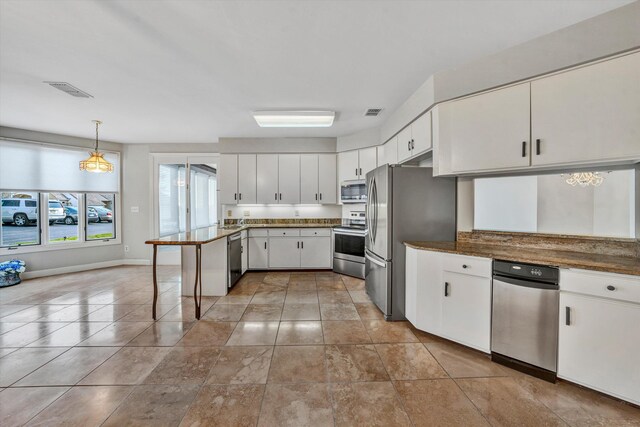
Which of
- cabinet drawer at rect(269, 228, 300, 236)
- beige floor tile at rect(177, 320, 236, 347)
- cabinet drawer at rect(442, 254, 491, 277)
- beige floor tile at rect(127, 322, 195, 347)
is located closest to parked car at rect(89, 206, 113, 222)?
cabinet drawer at rect(269, 228, 300, 236)

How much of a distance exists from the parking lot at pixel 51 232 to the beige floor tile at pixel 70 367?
12.2ft

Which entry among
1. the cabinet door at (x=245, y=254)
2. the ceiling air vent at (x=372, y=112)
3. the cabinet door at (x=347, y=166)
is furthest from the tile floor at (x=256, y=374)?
the ceiling air vent at (x=372, y=112)

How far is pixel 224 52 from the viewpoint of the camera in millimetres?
2350

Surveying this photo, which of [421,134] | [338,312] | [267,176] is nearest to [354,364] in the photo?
[338,312]

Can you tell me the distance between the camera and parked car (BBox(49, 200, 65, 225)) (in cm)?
480

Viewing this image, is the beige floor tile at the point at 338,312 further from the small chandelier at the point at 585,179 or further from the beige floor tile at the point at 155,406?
the small chandelier at the point at 585,179

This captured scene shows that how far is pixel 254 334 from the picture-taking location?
265cm

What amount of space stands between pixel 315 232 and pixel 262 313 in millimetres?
2153

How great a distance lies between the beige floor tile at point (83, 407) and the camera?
1593 mm

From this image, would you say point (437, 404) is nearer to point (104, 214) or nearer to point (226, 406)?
point (226, 406)

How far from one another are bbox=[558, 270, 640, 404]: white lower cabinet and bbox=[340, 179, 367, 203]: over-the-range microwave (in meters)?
3.11

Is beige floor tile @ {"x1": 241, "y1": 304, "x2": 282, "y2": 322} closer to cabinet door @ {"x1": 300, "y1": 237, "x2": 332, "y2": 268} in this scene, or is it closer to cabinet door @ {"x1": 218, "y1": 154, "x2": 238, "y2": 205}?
cabinet door @ {"x1": 300, "y1": 237, "x2": 332, "y2": 268}

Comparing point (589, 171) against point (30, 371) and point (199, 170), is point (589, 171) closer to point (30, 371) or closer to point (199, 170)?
point (30, 371)

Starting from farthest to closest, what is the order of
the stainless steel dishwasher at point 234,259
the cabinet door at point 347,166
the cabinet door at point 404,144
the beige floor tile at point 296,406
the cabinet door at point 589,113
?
1. the cabinet door at point 347,166
2. the stainless steel dishwasher at point 234,259
3. the cabinet door at point 404,144
4. the cabinet door at point 589,113
5. the beige floor tile at point 296,406
